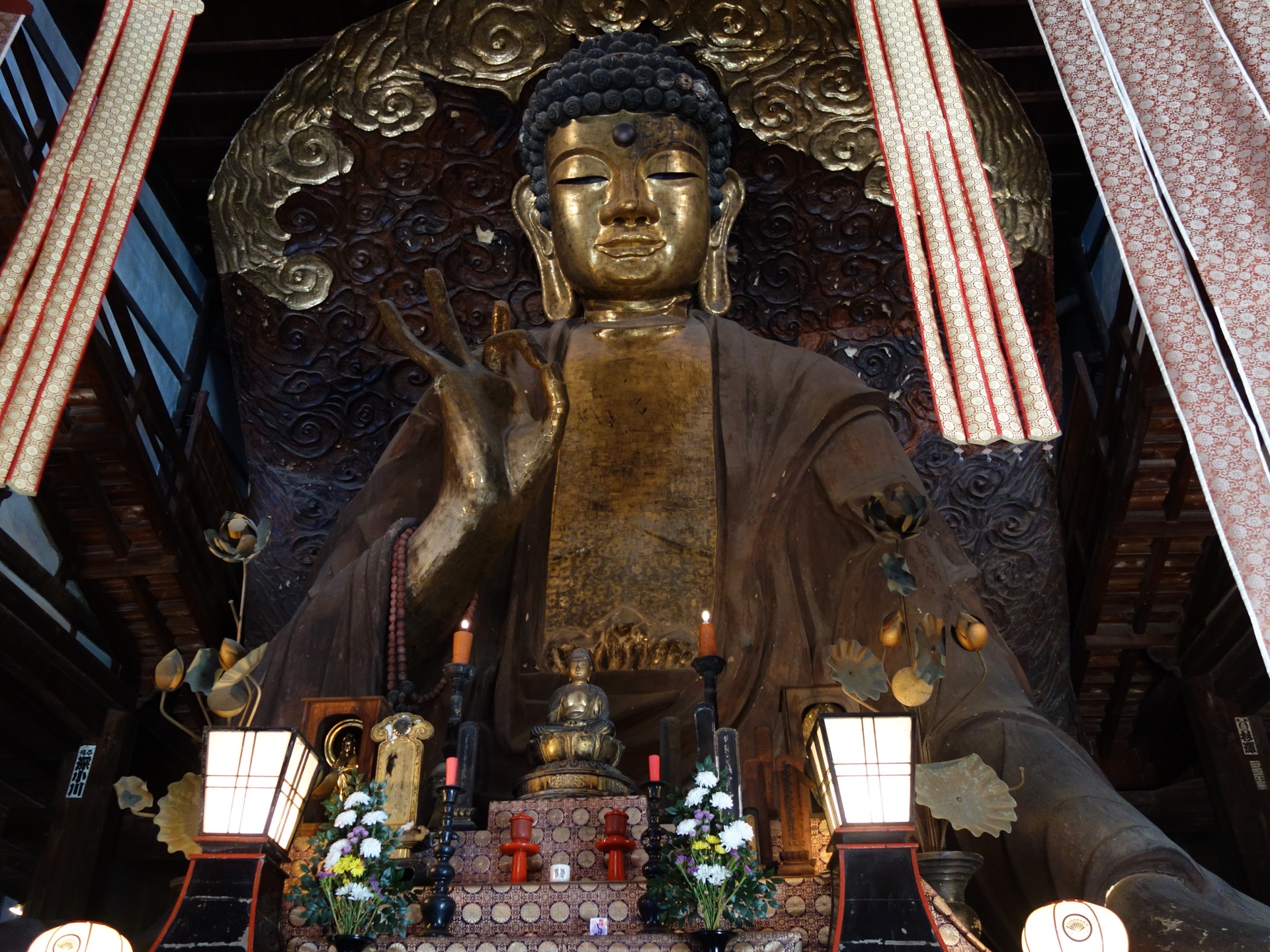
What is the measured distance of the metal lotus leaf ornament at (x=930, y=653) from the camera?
2678 millimetres

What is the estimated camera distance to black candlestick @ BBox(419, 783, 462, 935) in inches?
93.1

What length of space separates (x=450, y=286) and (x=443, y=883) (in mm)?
3199

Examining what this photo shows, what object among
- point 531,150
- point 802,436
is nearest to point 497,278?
point 531,150

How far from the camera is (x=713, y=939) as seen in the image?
2.23m

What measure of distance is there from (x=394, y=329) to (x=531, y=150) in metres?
1.45

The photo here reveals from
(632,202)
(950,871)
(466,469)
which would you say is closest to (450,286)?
(632,202)

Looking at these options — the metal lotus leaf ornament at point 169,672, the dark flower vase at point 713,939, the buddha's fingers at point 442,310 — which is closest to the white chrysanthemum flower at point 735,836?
the dark flower vase at point 713,939

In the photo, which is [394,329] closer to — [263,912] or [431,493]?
[431,493]

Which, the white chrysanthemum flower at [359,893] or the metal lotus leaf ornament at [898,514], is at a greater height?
the metal lotus leaf ornament at [898,514]

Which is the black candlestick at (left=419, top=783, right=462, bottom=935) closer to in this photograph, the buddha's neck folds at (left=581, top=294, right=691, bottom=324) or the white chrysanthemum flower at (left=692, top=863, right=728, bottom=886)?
the white chrysanthemum flower at (left=692, top=863, right=728, bottom=886)

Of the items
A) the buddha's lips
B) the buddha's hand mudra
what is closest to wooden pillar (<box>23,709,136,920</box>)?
the buddha's hand mudra

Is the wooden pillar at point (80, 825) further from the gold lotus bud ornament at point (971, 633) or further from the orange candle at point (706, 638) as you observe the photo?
the gold lotus bud ornament at point (971, 633)

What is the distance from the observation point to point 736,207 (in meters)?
4.87

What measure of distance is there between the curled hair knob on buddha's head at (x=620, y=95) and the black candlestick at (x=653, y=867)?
2629 mm
